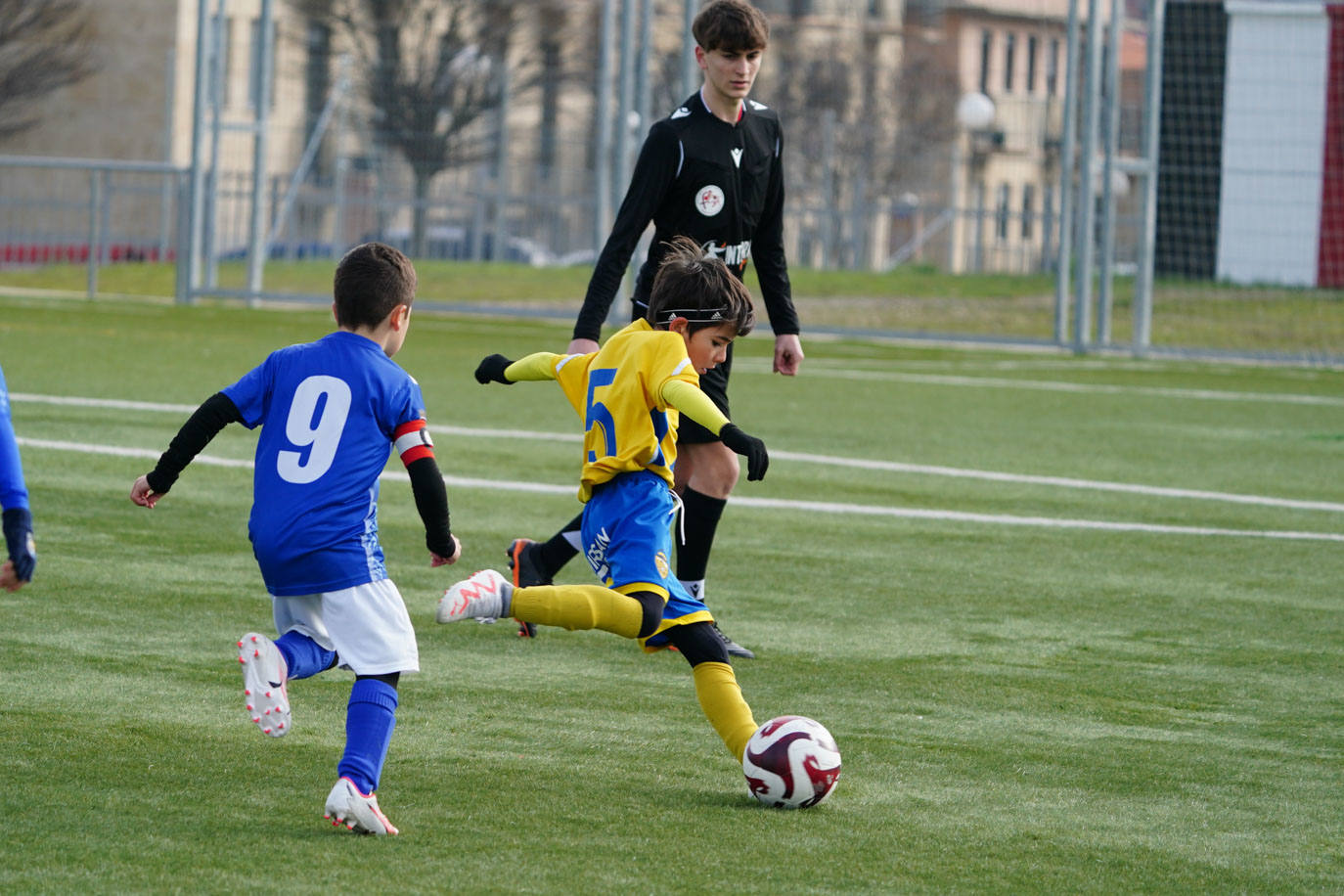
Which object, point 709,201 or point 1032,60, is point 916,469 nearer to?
point 709,201

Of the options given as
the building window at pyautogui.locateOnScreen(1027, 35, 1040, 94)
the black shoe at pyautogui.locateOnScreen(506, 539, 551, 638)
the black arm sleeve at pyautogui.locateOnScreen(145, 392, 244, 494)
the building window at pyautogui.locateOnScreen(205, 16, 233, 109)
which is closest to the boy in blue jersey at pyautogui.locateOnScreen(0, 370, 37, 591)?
the black arm sleeve at pyautogui.locateOnScreen(145, 392, 244, 494)

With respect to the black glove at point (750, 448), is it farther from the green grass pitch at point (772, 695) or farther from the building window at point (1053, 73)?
the building window at point (1053, 73)

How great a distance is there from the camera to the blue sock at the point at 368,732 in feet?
13.9

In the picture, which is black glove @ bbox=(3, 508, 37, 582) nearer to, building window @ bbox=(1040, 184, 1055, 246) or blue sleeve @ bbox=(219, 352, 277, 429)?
blue sleeve @ bbox=(219, 352, 277, 429)

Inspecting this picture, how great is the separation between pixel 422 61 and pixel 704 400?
75.0ft

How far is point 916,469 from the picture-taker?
1120cm

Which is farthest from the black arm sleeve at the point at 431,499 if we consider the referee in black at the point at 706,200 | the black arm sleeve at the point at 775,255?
the black arm sleeve at the point at 775,255

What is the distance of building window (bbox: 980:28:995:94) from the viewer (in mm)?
45125

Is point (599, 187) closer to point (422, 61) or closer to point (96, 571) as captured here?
point (422, 61)

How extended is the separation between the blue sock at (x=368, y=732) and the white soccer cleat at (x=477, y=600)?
24 cm

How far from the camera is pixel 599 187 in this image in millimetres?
23719

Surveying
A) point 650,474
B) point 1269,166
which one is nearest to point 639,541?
point 650,474

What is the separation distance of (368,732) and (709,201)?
118 inches

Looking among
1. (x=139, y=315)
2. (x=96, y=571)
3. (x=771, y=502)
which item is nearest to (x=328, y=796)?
(x=96, y=571)
